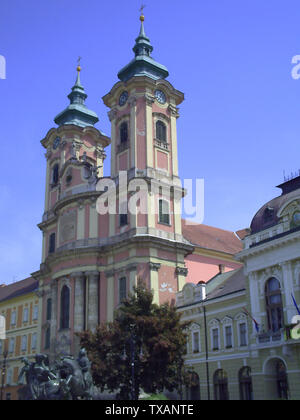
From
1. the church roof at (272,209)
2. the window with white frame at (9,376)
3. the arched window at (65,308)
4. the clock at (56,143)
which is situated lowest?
the window with white frame at (9,376)

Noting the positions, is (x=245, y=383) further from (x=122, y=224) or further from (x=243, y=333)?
(x=122, y=224)

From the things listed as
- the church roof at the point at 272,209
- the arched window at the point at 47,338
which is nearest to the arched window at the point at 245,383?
the church roof at the point at 272,209

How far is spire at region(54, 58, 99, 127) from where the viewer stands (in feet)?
200

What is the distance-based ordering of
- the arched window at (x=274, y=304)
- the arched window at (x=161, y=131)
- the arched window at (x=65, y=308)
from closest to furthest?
the arched window at (x=274, y=304) → the arched window at (x=65, y=308) → the arched window at (x=161, y=131)

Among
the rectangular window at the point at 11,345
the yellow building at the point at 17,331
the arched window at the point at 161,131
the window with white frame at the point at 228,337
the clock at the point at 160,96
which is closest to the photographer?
the window with white frame at the point at 228,337

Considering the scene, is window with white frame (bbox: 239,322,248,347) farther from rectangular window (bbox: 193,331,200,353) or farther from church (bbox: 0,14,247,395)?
church (bbox: 0,14,247,395)

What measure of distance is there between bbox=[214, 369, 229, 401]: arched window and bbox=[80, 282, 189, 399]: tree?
2802mm

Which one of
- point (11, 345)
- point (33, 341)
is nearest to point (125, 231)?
point (33, 341)

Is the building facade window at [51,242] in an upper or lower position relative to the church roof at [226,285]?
upper

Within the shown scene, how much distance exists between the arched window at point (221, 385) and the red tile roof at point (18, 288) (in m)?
33.4

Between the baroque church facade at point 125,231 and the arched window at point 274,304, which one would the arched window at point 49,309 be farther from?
the arched window at point 274,304

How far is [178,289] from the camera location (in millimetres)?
44969

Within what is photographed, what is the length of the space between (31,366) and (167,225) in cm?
2484

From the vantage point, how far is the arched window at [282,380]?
29.9 m
